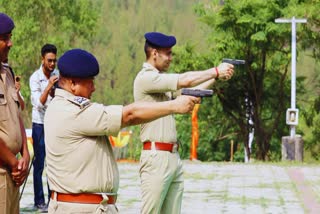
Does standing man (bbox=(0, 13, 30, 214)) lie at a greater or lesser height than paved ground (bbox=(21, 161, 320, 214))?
greater

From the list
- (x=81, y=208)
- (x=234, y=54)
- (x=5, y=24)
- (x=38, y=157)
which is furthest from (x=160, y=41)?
(x=234, y=54)

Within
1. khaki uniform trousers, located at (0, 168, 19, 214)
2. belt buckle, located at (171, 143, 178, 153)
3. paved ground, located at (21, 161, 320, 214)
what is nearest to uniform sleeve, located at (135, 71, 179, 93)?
belt buckle, located at (171, 143, 178, 153)

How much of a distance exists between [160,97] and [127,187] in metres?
6.75

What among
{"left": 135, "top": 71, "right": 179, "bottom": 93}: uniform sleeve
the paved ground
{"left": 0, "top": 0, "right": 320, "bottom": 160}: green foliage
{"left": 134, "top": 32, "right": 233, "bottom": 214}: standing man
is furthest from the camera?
{"left": 0, "top": 0, "right": 320, "bottom": 160}: green foliage

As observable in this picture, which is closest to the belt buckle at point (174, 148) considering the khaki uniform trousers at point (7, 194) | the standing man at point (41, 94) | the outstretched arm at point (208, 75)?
the outstretched arm at point (208, 75)

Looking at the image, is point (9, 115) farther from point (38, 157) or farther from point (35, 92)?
point (38, 157)

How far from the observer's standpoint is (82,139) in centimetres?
500

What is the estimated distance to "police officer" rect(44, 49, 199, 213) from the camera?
16.1 ft

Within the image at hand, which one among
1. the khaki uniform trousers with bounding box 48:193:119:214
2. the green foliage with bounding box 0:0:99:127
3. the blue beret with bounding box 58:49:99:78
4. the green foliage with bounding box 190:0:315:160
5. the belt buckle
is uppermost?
the green foliage with bounding box 0:0:99:127

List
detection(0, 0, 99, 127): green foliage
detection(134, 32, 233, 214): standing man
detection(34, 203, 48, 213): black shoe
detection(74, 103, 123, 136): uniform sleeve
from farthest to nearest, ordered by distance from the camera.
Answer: detection(0, 0, 99, 127): green foliage
detection(34, 203, 48, 213): black shoe
detection(134, 32, 233, 214): standing man
detection(74, 103, 123, 136): uniform sleeve

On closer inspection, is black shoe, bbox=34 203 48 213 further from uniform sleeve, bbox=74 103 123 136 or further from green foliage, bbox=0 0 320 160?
green foliage, bbox=0 0 320 160

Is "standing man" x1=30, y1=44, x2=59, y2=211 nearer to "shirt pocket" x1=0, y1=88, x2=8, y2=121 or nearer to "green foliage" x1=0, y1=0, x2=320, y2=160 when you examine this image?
"shirt pocket" x1=0, y1=88, x2=8, y2=121

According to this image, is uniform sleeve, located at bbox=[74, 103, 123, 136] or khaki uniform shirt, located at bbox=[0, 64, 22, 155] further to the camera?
khaki uniform shirt, located at bbox=[0, 64, 22, 155]

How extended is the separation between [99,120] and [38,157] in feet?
17.3
